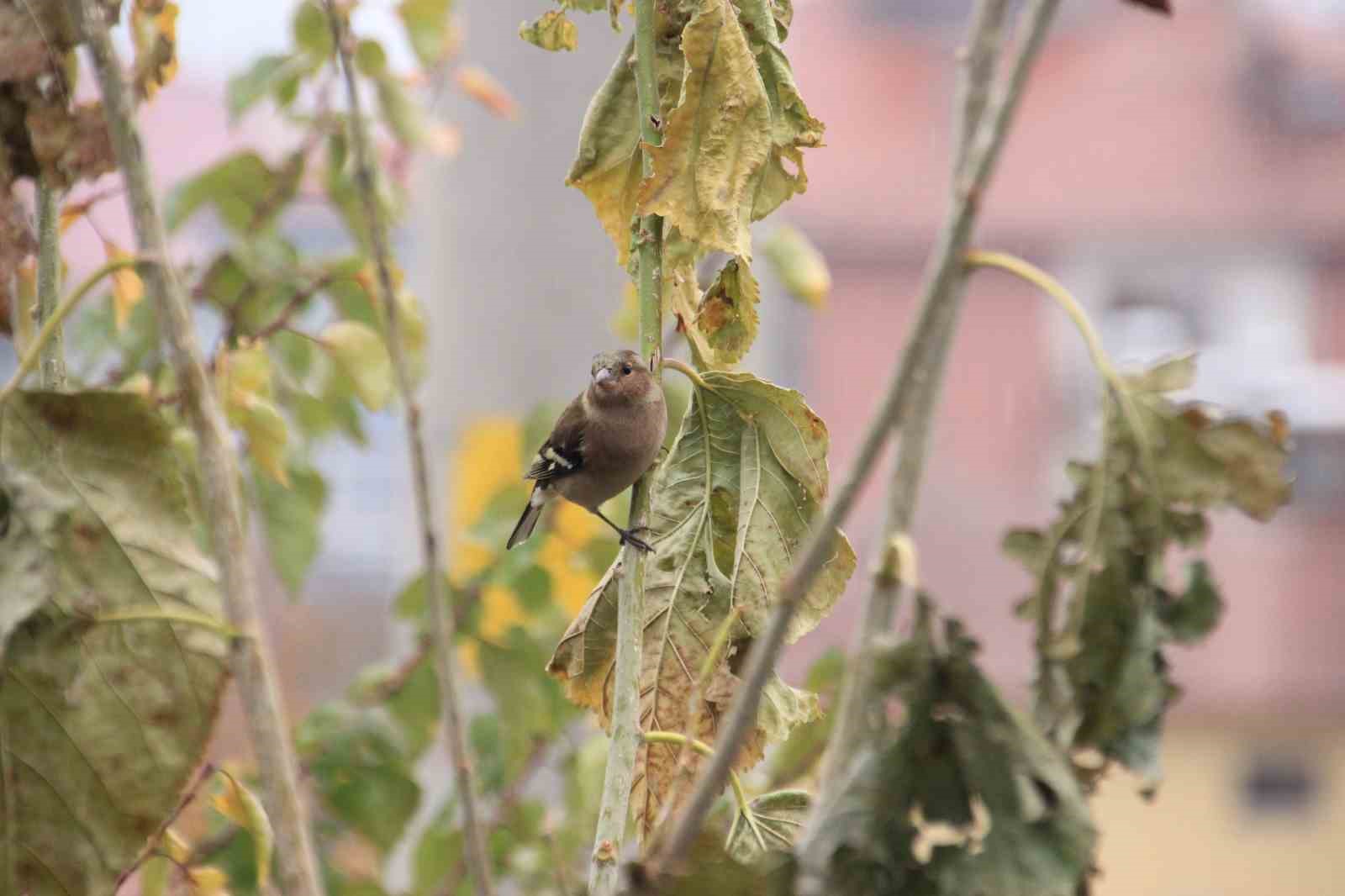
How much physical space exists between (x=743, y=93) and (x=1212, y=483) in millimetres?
372

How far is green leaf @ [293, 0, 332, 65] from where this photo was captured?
6.15 feet

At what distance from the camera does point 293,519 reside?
2.03 meters

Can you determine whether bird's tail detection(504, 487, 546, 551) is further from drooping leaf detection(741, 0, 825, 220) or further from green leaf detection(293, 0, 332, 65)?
drooping leaf detection(741, 0, 825, 220)

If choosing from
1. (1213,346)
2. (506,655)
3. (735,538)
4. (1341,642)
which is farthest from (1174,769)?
(735,538)

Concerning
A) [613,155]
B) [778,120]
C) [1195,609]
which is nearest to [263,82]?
[613,155]

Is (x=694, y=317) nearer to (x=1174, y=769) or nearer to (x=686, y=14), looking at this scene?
(x=686, y=14)

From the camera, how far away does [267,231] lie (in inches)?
83.8

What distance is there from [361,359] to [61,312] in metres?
0.87

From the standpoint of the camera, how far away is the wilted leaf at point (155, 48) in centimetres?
119

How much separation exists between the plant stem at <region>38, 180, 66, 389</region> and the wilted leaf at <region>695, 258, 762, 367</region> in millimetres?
433

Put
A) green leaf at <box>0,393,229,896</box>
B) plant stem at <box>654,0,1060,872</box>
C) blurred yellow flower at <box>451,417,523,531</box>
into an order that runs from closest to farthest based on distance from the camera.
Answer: plant stem at <box>654,0,1060,872</box> → green leaf at <box>0,393,229,896</box> → blurred yellow flower at <box>451,417,523,531</box>

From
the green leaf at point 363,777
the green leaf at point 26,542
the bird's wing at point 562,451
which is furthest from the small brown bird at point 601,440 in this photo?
the green leaf at point 26,542

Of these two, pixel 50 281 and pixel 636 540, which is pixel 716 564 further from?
pixel 50 281

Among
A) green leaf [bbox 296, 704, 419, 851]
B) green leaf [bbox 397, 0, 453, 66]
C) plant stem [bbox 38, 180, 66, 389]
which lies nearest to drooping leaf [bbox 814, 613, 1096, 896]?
plant stem [bbox 38, 180, 66, 389]
